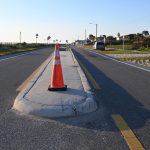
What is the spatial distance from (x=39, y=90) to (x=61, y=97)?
1.48 metres

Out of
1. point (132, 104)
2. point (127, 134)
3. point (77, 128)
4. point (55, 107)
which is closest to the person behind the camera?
point (127, 134)

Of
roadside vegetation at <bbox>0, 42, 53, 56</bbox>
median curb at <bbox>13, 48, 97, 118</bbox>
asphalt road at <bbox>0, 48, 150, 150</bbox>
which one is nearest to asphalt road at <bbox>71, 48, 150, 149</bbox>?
asphalt road at <bbox>0, 48, 150, 150</bbox>

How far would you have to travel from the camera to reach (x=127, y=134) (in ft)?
19.9

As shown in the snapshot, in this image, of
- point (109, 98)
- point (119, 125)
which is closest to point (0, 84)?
point (109, 98)

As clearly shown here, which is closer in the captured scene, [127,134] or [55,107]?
[127,134]

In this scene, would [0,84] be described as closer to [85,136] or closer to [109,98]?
[109,98]

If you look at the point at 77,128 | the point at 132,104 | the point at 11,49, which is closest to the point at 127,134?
the point at 77,128

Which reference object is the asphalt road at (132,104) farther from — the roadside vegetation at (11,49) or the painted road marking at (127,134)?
the roadside vegetation at (11,49)

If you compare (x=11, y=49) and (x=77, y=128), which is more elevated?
(x=77, y=128)

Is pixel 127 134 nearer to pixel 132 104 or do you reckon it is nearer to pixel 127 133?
pixel 127 133

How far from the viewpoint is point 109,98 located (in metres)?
9.67

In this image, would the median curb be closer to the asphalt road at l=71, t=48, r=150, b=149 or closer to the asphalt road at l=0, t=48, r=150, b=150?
the asphalt road at l=0, t=48, r=150, b=150

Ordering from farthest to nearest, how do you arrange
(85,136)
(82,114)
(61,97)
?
(61,97) < (82,114) < (85,136)

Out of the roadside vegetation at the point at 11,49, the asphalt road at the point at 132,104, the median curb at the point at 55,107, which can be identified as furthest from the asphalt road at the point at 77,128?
the roadside vegetation at the point at 11,49
